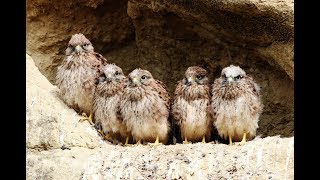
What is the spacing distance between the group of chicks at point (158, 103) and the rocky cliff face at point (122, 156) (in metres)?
0.18

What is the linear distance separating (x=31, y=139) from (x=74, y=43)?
43.9 inches

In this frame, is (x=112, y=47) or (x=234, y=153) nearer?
(x=234, y=153)

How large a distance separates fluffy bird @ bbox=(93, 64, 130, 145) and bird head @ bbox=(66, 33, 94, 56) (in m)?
0.36

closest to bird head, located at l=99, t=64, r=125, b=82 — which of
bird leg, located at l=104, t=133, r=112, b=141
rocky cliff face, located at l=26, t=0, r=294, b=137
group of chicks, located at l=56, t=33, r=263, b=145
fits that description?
group of chicks, located at l=56, t=33, r=263, b=145

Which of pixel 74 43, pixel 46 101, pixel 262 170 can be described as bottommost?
pixel 262 170

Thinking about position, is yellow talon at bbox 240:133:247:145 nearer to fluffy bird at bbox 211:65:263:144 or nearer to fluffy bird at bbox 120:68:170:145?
fluffy bird at bbox 211:65:263:144

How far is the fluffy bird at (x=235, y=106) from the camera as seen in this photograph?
7961 mm

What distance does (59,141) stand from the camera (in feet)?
26.6

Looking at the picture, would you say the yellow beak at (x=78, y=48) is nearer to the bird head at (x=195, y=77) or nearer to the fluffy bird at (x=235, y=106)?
the bird head at (x=195, y=77)

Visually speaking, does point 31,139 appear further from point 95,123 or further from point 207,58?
point 207,58

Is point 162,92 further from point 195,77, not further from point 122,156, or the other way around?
point 122,156

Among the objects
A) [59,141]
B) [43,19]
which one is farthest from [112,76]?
[43,19]

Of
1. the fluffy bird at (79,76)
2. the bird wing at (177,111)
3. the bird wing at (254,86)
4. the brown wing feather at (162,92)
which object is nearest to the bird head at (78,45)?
the fluffy bird at (79,76)

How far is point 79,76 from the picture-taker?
8.47 m
